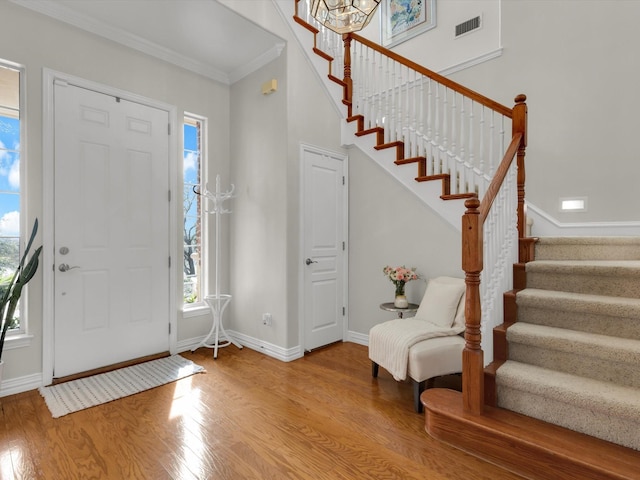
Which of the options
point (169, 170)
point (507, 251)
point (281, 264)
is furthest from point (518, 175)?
point (169, 170)

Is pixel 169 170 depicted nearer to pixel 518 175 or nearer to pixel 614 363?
pixel 518 175

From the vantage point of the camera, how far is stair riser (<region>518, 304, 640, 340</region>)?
200 cm

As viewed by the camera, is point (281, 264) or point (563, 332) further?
point (281, 264)

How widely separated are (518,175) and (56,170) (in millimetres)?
3783

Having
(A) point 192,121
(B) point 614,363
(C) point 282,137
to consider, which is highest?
(A) point 192,121

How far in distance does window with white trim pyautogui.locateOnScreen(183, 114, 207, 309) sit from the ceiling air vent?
314 cm

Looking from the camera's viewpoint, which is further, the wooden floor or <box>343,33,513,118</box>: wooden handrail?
<box>343,33,513,118</box>: wooden handrail

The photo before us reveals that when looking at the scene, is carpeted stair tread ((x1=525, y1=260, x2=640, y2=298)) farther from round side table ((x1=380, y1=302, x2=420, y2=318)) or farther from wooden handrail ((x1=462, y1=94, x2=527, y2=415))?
round side table ((x1=380, y1=302, x2=420, y2=318))

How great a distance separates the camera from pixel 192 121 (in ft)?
12.8

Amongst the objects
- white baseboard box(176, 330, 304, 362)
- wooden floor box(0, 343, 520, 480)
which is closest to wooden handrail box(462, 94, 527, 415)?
wooden floor box(0, 343, 520, 480)

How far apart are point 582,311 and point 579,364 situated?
13.3 inches

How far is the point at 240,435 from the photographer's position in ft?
6.97

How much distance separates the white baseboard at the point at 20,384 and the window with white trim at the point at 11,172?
36 cm

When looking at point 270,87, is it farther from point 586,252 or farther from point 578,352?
point 578,352
